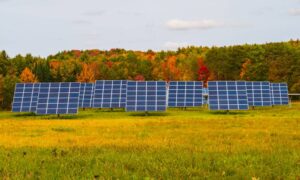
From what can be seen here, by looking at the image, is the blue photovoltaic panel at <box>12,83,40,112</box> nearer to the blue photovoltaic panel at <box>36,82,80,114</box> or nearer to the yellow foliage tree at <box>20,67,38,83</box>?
the blue photovoltaic panel at <box>36,82,80,114</box>

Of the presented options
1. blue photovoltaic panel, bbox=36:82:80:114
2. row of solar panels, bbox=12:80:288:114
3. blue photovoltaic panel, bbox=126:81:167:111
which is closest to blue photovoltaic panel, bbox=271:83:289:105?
row of solar panels, bbox=12:80:288:114

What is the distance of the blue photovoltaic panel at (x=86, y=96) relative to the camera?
175 feet

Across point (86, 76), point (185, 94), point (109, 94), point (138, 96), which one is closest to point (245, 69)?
point (86, 76)

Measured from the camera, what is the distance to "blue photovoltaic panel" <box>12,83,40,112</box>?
42.7 meters

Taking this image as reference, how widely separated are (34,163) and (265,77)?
94.7 meters

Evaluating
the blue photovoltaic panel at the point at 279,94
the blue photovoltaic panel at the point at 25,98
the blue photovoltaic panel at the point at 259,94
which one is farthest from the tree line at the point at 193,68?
the blue photovoltaic panel at the point at 259,94

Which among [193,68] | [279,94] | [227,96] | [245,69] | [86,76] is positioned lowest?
[227,96]

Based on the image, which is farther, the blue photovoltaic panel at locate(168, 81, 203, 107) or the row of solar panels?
the blue photovoltaic panel at locate(168, 81, 203, 107)

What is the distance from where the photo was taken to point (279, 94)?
55.5 metres

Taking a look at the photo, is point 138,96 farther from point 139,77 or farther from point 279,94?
point 139,77

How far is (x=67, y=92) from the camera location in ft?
140

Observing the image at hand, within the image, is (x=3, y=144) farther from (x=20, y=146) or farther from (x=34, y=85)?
(x=34, y=85)

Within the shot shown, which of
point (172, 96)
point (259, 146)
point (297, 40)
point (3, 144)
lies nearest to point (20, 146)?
point (3, 144)

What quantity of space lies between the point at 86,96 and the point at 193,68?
82.4 metres
